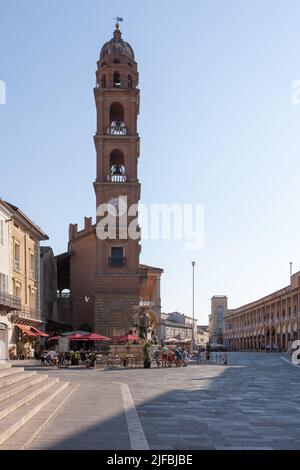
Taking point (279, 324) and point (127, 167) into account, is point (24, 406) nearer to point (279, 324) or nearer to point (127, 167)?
point (127, 167)

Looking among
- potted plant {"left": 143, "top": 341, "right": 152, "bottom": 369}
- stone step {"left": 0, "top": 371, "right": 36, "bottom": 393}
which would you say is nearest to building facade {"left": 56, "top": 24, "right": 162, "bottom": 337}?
potted plant {"left": 143, "top": 341, "right": 152, "bottom": 369}

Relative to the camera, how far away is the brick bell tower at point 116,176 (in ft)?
158

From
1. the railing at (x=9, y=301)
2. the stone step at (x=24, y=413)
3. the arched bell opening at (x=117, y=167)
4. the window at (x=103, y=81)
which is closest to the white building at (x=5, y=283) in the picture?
the railing at (x=9, y=301)

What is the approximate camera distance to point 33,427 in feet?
34.2

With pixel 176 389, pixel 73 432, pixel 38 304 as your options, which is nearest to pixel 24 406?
pixel 73 432

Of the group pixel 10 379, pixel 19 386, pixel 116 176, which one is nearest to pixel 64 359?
pixel 10 379

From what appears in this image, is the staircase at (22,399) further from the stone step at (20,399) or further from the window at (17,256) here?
the window at (17,256)

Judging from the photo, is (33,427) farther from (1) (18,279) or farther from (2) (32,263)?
(2) (32,263)

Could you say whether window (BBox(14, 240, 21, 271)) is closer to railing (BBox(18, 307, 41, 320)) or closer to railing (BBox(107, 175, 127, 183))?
railing (BBox(18, 307, 41, 320))

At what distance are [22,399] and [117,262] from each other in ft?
120

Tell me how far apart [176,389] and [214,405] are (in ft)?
15.8

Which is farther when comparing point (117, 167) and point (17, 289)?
point (117, 167)

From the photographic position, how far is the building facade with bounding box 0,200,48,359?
37.0 metres

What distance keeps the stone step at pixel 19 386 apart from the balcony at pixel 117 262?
30.5 meters
